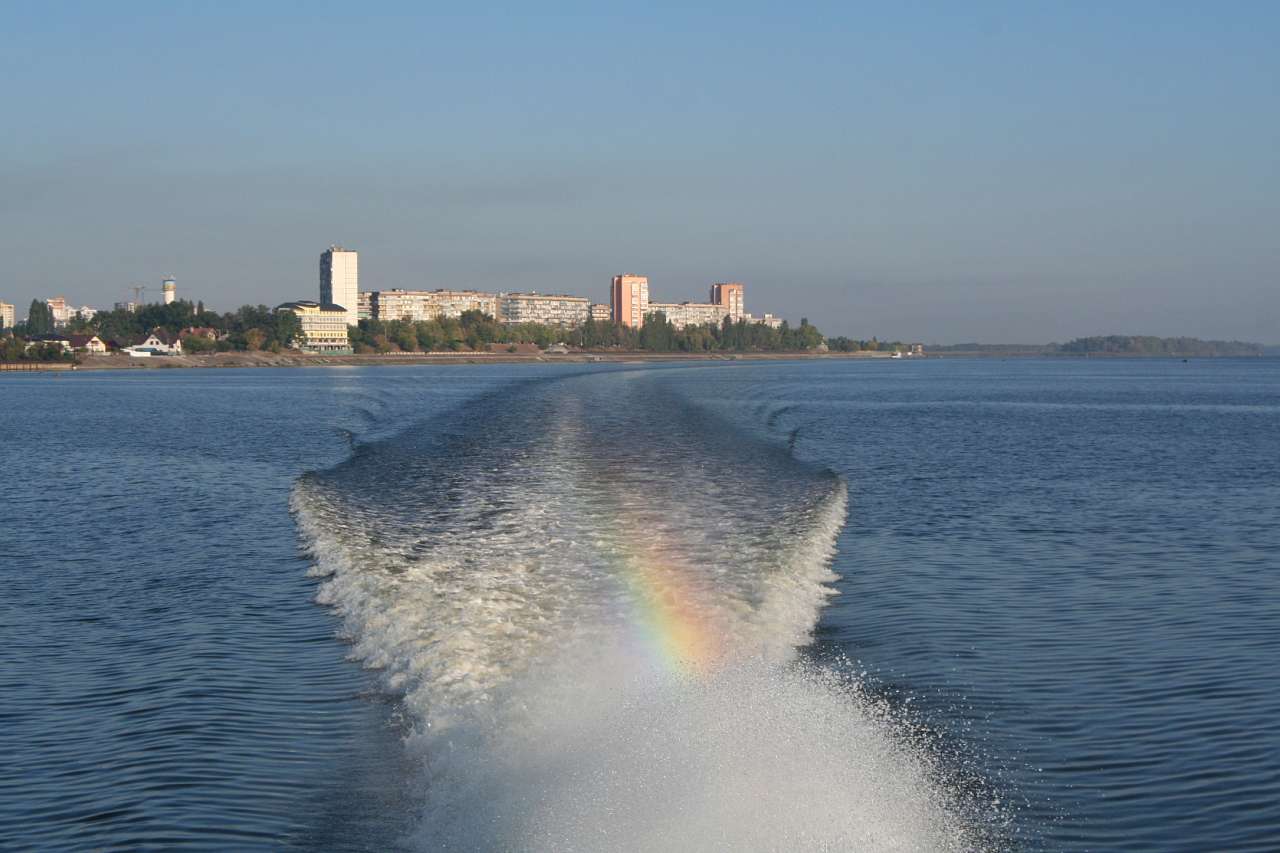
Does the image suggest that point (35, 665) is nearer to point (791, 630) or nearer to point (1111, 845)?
point (791, 630)

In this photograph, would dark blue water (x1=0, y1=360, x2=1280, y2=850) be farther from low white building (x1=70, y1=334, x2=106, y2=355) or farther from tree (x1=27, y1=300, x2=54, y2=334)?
tree (x1=27, y1=300, x2=54, y2=334)

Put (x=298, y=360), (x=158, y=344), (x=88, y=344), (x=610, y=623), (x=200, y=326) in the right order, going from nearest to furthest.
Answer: (x=610, y=623) → (x=88, y=344) → (x=158, y=344) → (x=298, y=360) → (x=200, y=326)

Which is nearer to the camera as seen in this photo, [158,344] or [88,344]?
[88,344]

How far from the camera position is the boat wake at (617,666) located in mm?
6223

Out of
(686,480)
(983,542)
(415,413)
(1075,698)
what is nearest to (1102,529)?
(983,542)

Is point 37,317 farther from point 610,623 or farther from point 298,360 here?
point 610,623

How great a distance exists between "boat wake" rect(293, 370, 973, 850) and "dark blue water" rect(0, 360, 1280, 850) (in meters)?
0.05

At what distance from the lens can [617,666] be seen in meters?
9.23

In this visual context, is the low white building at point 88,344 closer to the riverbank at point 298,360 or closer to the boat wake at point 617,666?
the riverbank at point 298,360

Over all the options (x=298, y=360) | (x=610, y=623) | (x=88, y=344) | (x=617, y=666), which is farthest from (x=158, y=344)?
(x=617, y=666)

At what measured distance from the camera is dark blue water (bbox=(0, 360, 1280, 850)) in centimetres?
671

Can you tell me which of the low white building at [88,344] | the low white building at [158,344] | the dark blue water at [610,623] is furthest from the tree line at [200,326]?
the dark blue water at [610,623]

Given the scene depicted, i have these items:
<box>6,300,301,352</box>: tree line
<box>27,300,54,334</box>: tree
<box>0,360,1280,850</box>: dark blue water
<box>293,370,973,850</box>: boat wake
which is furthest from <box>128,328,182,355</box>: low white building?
<box>293,370,973,850</box>: boat wake

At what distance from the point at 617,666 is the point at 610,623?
4.76ft
